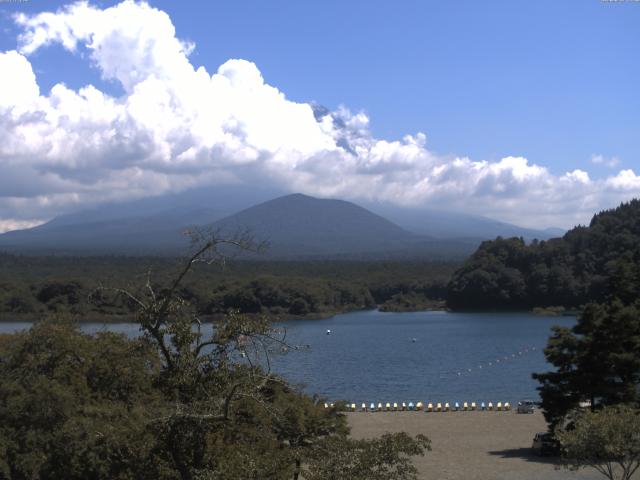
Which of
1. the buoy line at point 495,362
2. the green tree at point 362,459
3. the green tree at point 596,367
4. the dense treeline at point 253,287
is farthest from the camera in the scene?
the dense treeline at point 253,287

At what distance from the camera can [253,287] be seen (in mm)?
66312

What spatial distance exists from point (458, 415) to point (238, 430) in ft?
57.3

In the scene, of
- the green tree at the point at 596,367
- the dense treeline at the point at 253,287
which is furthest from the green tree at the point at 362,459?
the dense treeline at the point at 253,287

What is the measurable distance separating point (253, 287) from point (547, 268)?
26.4m

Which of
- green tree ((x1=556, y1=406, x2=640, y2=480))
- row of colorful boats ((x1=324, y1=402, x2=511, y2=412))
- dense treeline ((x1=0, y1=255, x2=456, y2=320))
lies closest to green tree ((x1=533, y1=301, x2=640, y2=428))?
green tree ((x1=556, y1=406, x2=640, y2=480))

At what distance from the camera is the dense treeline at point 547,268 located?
6988cm

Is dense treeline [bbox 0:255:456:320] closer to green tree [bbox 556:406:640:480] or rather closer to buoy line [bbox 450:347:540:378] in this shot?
buoy line [bbox 450:347:540:378]

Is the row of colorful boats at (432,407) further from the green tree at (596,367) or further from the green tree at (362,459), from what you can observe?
the green tree at (362,459)

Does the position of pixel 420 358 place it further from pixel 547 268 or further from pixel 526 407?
pixel 547 268

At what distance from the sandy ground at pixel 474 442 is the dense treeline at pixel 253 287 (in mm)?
24997

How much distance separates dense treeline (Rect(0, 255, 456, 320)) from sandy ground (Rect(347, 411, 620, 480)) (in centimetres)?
2500

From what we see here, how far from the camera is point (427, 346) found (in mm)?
47594

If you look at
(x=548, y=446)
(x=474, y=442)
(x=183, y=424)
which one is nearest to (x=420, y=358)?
(x=474, y=442)

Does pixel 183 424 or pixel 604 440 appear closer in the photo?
pixel 183 424
